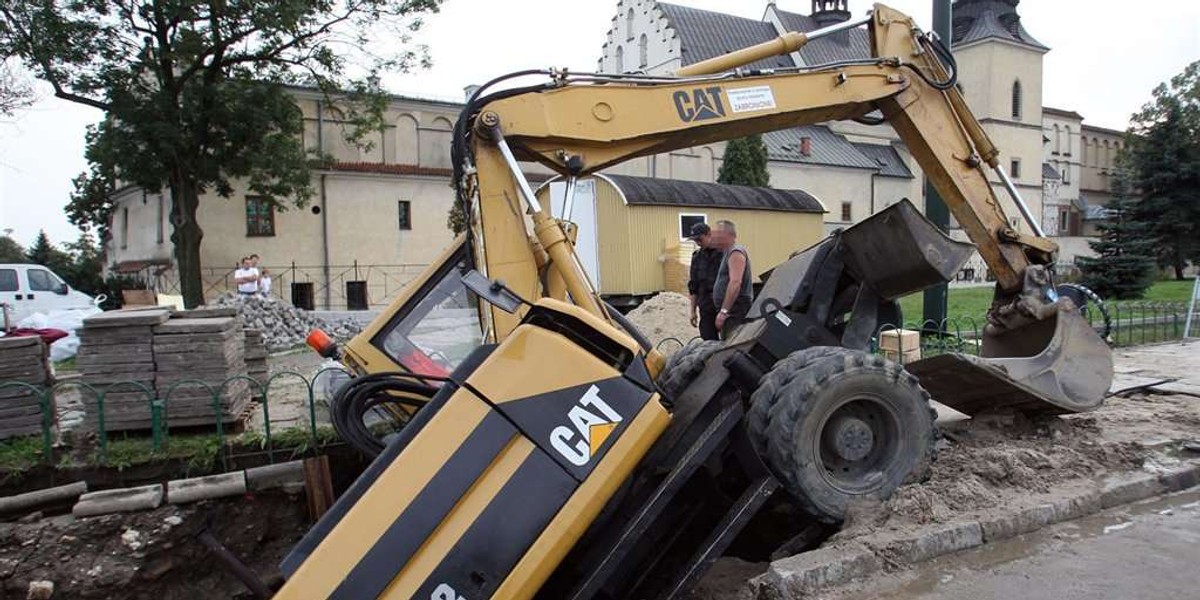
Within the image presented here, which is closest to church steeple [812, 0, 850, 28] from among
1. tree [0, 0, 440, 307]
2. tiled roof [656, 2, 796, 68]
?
tiled roof [656, 2, 796, 68]

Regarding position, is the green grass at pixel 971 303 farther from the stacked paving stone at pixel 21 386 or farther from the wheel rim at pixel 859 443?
the stacked paving stone at pixel 21 386

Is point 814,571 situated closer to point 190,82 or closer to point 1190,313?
point 1190,313

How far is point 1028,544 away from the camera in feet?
13.6

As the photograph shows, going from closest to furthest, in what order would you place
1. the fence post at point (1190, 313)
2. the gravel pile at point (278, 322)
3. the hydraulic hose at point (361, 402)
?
the hydraulic hose at point (361, 402)
the fence post at point (1190, 313)
the gravel pile at point (278, 322)

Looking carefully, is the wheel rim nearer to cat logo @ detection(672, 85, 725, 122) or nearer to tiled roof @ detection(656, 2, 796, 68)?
cat logo @ detection(672, 85, 725, 122)

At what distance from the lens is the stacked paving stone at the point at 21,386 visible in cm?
607

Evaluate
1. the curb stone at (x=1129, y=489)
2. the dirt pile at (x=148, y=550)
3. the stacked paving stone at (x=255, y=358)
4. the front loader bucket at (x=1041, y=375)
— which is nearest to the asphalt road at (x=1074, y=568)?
the curb stone at (x=1129, y=489)

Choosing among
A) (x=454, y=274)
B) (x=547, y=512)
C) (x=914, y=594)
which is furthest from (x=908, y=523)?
(x=454, y=274)

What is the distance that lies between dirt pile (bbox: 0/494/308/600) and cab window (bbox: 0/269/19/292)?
14.5m

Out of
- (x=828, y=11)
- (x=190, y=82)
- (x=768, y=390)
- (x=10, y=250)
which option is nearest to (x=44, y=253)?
(x=10, y=250)

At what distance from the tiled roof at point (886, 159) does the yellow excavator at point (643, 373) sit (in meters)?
39.7

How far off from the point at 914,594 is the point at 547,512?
1739mm

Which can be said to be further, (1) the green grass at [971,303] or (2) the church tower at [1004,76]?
(2) the church tower at [1004,76]

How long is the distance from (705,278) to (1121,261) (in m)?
19.7
